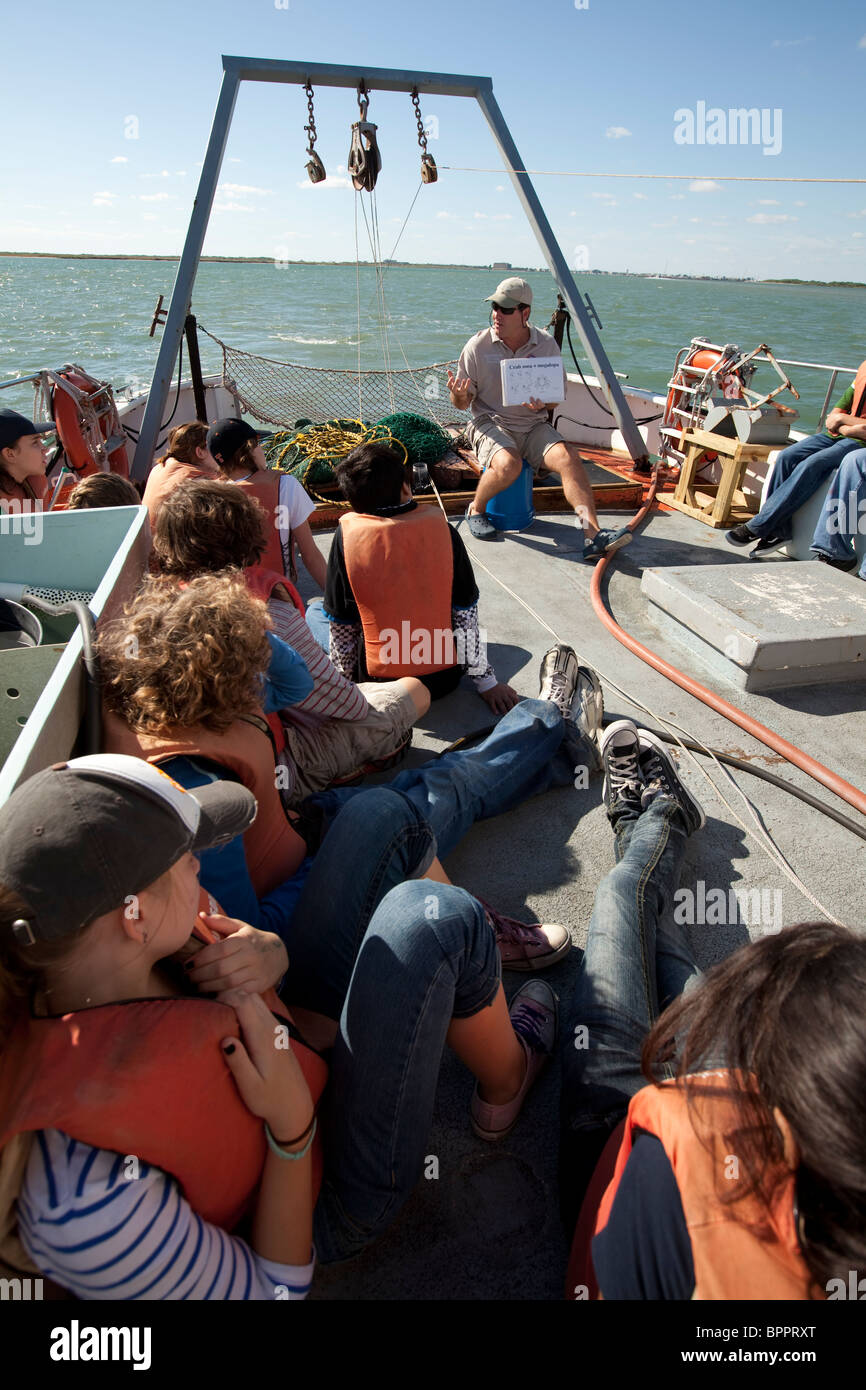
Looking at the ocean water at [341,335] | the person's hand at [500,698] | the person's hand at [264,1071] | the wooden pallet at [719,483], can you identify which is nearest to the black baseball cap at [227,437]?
the person's hand at [500,698]

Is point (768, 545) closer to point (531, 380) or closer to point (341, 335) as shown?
point (531, 380)

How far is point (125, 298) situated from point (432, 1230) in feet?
157

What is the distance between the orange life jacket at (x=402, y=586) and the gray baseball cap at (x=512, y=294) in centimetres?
231

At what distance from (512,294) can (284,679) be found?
326 centimetres

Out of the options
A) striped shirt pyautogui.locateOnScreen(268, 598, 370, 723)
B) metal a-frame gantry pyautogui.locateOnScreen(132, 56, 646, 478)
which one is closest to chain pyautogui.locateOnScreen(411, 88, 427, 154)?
metal a-frame gantry pyautogui.locateOnScreen(132, 56, 646, 478)

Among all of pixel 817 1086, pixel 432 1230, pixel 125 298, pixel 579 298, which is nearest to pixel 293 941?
pixel 432 1230

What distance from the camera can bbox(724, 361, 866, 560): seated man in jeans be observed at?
3.78m

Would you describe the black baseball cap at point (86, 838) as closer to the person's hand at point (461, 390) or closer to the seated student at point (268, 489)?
the seated student at point (268, 489)

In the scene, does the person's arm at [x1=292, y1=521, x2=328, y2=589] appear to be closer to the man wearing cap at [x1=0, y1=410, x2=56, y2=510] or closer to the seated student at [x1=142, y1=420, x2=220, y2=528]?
the seated student at [x1=142, y1=420, x2=220, y2=528]

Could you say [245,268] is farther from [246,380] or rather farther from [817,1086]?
[817,1086]

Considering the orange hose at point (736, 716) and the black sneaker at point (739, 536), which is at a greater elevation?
the black sneaker at point (739, 536)

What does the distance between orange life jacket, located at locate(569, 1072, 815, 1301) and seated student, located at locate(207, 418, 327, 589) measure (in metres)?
2.24

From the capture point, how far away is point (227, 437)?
2814 millimetres

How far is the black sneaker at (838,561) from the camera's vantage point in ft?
11.8
